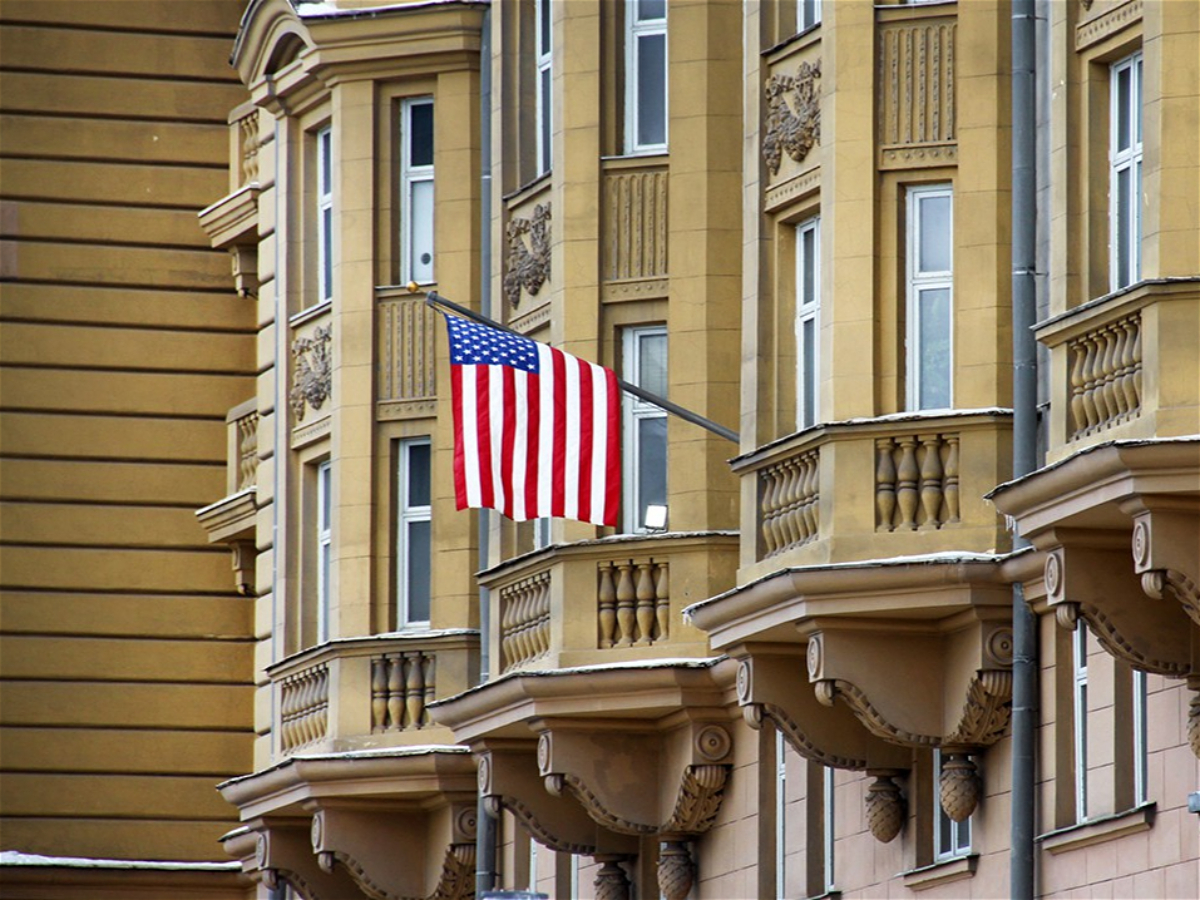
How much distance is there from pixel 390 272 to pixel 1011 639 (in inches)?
477

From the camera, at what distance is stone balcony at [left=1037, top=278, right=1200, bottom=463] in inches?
1003

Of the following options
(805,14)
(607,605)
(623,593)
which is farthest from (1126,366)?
(607,605)

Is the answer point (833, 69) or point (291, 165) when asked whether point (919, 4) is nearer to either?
point (833, 69)

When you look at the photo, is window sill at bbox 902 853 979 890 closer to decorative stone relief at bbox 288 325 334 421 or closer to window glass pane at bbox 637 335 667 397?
window glass pane at bbox 637 335 667 397

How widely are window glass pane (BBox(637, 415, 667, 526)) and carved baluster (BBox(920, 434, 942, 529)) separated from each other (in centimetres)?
504

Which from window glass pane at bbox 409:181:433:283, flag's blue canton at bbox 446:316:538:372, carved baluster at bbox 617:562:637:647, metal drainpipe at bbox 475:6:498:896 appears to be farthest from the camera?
window glass pane at bbox 409:181:433:283

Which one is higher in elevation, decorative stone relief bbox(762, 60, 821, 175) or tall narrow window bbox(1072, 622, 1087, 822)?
decorative stone relief bbox(762, 60, 821, 175)

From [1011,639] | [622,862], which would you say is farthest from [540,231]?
[1011,639]

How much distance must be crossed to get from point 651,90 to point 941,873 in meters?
8.22

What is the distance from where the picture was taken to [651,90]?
114 feet

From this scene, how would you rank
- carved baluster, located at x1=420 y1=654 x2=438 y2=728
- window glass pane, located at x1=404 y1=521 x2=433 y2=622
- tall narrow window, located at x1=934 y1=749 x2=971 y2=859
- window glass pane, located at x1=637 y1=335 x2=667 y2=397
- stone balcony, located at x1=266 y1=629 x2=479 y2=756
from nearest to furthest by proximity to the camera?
tall narrow window, located at x1=934 y1=749 x2=971 y2=859, window glass pane, located at x1=637 y1=335 x2=667 y2=397, stone balcony, located at x1=266 y1=629 x2=479 y2=756, carved baluster, located at x1=420 y1=654 x2=438 y2=728, window glass pane, located at x1=404 y1=521 x2=433 y2=622

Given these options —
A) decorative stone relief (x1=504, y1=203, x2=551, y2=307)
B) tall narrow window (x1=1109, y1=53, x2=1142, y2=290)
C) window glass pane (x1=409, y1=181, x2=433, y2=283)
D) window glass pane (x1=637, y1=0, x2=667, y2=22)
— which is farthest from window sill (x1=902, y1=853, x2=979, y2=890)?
window glass pane (x1=409, y1=181, x2=433, y2=283)

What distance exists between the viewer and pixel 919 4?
30125mm

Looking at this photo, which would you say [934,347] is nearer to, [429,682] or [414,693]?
[429,682]
